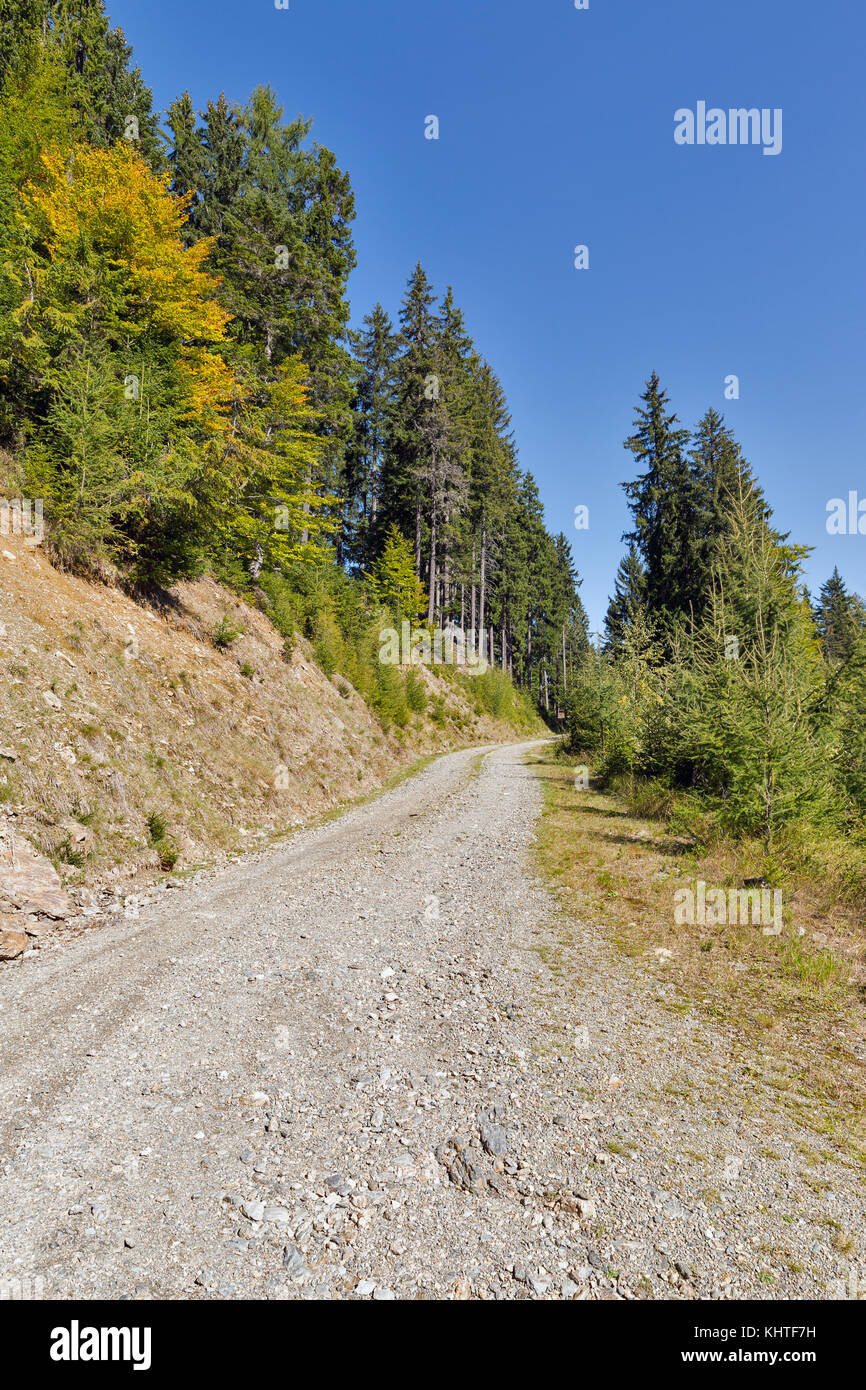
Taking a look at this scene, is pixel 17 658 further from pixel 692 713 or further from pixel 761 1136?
pixel 692 713

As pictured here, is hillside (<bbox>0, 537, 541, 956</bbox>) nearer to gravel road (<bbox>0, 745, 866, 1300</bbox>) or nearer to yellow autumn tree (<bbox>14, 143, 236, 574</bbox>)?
yellow autumn tree (<bbox>14, 143, 236, 574</bbox>)

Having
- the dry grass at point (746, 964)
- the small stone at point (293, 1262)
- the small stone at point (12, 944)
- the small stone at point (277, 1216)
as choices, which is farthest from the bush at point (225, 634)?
the small stone at point (293, 1262)

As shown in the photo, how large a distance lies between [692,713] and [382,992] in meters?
10.7

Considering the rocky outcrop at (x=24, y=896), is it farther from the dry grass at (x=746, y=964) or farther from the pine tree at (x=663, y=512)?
the pine tree at (x=663, y=512)

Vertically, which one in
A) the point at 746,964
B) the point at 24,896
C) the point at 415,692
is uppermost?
the point at 415,692

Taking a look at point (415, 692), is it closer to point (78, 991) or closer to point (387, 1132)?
point (78, 991)

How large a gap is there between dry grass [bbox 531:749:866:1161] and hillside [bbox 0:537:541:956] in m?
7.05

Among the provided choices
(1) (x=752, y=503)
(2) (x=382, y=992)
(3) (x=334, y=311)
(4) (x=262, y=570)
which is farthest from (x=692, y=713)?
(3) (x=334, y=311)

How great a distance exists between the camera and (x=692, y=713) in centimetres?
1380

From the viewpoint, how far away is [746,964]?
6.91 m

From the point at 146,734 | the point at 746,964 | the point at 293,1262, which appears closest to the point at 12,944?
the point at 146,734

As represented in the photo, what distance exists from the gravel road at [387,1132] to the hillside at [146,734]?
2.24 meters

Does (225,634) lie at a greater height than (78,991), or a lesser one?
greater

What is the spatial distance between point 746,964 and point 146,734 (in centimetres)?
1135
